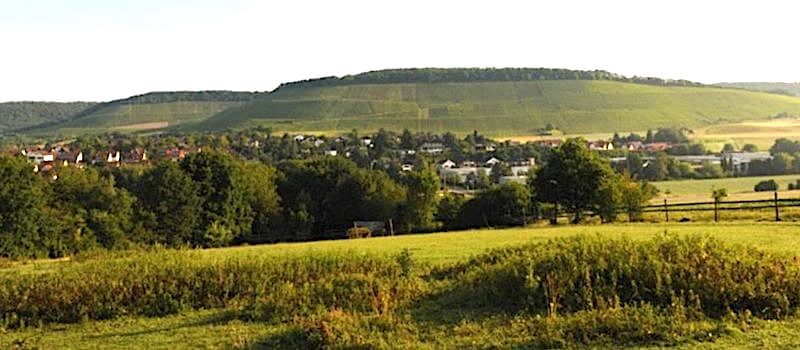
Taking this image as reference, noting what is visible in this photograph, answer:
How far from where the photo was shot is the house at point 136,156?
4274 inches

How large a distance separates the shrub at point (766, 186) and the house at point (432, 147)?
206 feet

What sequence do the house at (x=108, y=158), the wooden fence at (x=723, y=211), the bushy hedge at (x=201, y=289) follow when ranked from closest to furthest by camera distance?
the bushy hedge at (x=201, y=289)
the wooden fence at (x=723, y=211)
the house at (x=108, y=158)

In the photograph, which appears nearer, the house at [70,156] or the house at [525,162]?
the house at [70,156]

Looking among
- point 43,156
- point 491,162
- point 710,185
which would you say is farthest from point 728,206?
point 43,156

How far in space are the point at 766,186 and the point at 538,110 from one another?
320 ft

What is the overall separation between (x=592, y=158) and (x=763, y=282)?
1502 inches

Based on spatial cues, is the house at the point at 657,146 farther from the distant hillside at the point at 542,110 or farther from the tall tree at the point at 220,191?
the tall tree at the point at 220,191

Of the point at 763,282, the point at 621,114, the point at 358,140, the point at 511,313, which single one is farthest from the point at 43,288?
the point at 621,114

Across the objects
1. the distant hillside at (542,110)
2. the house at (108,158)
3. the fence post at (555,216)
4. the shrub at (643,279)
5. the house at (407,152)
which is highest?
the distant hillside at (542,110)

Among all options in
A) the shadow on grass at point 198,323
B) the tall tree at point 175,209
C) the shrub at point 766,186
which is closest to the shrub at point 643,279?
the shadow on grass at point 198,323

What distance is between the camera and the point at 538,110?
169875mm

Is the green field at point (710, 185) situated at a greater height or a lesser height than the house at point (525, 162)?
lesser

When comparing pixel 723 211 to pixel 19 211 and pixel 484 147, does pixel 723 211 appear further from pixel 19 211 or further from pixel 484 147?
pixel 484 147

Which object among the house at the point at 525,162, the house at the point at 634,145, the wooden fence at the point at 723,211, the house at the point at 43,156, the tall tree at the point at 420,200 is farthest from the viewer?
the house at the point at 634,145
